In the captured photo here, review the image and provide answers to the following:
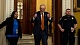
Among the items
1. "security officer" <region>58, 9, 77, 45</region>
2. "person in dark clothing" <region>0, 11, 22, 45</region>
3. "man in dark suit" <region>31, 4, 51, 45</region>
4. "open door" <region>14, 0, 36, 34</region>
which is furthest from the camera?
"open door" <region>14, 0, 36, 34</region>

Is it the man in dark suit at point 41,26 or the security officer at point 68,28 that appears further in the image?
the security officer at point 68,28

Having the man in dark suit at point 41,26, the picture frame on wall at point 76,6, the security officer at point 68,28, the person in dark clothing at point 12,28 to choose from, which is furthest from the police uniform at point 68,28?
the person in dark clothing at point 12,28

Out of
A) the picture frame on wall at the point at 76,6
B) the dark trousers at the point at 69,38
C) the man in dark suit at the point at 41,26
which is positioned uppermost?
the picture frame on wall at the point at 76,6

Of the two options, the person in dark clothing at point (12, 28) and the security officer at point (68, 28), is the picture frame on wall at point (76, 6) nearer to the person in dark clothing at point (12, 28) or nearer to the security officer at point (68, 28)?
the security officer at point (68, 28)

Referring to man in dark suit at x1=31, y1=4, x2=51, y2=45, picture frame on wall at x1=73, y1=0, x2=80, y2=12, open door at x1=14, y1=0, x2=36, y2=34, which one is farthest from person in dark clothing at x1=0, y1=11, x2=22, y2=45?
open door at x1=14, y1=0, x2=36, y2=34

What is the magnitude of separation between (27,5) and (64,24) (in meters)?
5.55

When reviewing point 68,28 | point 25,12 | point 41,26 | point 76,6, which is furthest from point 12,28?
point 25,12

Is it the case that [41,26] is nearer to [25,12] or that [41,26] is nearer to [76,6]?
[76,6]

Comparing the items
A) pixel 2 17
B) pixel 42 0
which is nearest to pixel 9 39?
pixel 2 17

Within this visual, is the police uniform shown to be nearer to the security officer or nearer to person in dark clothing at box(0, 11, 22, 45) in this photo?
the security officer

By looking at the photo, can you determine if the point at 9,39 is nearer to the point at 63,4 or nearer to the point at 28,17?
the point at 63,4

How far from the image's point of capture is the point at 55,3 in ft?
21.9

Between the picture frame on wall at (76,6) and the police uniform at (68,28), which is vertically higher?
the picture frame on wall at (76,6)

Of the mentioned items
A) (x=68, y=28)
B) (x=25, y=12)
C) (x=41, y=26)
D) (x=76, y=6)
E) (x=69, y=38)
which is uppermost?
(x=76, y=6)
